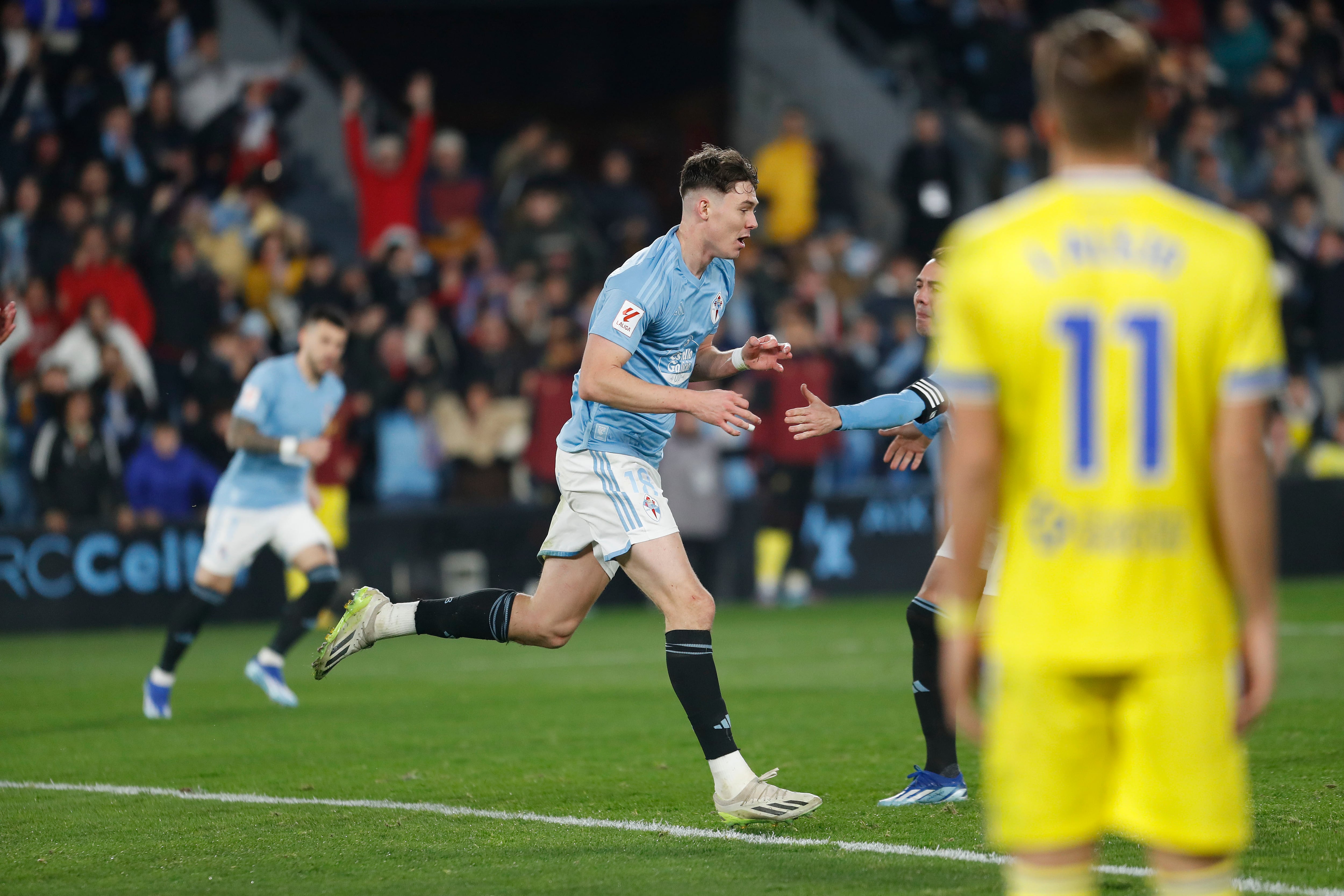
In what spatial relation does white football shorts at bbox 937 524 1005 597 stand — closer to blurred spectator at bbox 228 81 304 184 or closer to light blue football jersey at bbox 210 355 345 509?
light blue football jersey at bbox 210 355 345 509

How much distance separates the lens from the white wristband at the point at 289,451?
34.1ft

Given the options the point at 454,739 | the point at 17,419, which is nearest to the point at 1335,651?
the point at 454,739

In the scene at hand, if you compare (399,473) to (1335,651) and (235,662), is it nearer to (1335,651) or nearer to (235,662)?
(235,662)

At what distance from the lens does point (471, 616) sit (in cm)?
716

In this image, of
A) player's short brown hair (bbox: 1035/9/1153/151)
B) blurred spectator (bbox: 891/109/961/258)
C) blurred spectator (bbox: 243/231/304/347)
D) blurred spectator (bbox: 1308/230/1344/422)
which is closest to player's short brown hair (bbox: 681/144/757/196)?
player's short brown hair (bbox: 1035/9/1153/151)

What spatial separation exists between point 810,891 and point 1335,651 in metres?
8.15

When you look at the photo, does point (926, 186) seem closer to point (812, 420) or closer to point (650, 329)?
point (650, 329)

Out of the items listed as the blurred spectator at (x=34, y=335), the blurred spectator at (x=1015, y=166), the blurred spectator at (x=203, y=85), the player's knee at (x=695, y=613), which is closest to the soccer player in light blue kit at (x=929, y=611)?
the player's knee at (x=695, y=613)

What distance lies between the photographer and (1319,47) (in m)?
22.5

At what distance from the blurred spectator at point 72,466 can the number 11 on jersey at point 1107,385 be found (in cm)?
1386

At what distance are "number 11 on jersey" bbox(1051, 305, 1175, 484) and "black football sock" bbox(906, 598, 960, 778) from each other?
12.3ft

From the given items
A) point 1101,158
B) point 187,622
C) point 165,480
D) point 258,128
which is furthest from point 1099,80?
point 258,128

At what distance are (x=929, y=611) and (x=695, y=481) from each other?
10.3 meters

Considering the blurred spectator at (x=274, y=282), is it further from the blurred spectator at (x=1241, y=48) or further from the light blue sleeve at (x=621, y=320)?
the blurred spectator at (x=1241, y=48)
